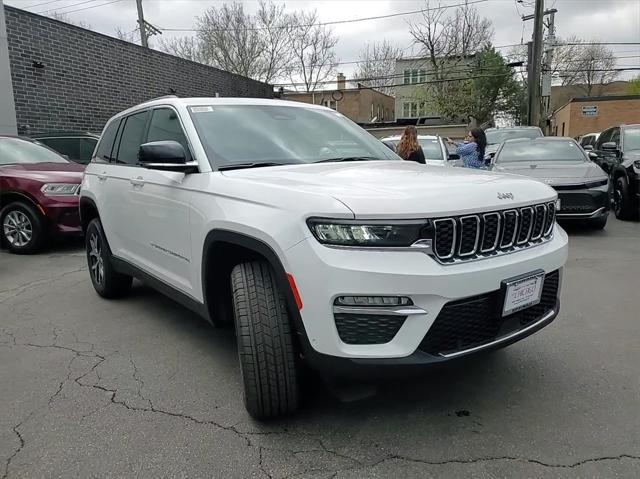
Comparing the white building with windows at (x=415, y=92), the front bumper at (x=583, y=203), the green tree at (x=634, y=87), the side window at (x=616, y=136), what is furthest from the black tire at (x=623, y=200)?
the green tree at (x=634, y=87)

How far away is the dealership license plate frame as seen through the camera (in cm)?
237

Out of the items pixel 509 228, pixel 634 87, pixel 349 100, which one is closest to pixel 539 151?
pixel 509 228

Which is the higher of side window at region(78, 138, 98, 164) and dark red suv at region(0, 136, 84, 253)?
side window at region(78, 138, 98, 164)

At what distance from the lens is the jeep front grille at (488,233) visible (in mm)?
2238

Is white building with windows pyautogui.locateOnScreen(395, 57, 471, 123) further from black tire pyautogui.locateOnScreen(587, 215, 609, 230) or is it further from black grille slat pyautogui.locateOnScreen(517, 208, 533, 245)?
black grille slat pyautogui.locateOnScreen(517, 208, 533, 245)

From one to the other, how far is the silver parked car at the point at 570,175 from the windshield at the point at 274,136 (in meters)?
4.56

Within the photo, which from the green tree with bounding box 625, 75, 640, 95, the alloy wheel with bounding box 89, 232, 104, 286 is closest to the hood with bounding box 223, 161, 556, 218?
the alloy wheel with bounding box 89, 232, 104, 286

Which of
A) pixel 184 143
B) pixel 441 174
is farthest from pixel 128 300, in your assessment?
pixel 441 174

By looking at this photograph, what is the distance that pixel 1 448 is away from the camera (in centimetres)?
249

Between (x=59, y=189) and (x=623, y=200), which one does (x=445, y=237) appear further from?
(x=623, y=200)

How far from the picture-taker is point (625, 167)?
29.1 ft

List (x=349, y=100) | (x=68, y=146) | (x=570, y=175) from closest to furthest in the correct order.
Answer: (x=570, y=175), (x=68, y=146), (x=349, y=100)

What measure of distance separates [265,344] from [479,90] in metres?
36.1

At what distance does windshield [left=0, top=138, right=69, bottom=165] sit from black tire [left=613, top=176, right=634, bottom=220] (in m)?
9.34
